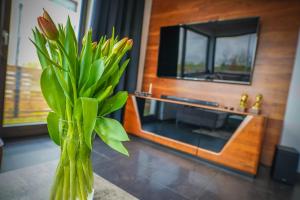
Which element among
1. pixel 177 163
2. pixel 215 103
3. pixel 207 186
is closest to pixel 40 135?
pixel 177 163

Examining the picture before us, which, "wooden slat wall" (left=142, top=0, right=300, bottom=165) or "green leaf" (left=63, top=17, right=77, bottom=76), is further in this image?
"wooden slat wall" (left=142, top=0, right=300, bottom=165)

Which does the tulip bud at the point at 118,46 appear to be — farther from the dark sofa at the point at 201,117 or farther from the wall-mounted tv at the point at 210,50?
the wall-mounted tv at the point at 210,50

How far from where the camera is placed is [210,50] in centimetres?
269

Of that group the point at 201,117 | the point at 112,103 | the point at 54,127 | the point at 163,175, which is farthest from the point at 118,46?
the point at 201,117

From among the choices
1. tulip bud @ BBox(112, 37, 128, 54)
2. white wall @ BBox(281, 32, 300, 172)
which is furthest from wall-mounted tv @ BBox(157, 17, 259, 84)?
tulip bud @ BBox(112, 37, 128, 54)

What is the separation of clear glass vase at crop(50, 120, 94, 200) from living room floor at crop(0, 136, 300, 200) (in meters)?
1.17

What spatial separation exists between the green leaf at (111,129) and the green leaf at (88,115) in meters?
0.04

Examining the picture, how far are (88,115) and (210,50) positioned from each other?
255cm

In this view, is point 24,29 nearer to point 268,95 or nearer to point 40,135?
point 40,135

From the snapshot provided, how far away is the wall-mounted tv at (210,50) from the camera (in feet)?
7.97

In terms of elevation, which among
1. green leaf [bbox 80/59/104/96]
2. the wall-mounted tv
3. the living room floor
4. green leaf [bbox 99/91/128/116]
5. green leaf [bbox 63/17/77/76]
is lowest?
the living room floor

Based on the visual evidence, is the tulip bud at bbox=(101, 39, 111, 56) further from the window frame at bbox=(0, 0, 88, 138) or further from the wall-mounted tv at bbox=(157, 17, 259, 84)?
the wall-mounted tv at bbox=(157, 17, 259, 84)

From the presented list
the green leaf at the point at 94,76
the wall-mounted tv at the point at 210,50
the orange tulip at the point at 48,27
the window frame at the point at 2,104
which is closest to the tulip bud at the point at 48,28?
the orange tulip at the point at 48,27

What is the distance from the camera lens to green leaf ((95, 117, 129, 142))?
18.3 inches
